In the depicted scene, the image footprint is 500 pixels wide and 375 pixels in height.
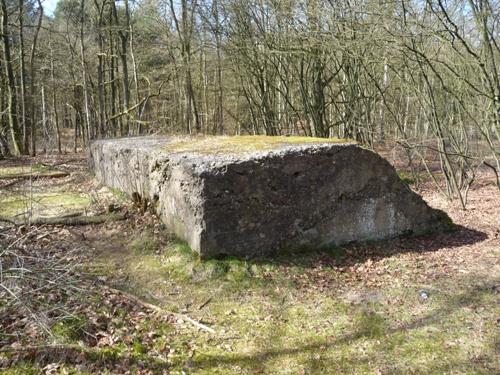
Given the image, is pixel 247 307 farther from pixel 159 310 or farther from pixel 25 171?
pixel 25 171

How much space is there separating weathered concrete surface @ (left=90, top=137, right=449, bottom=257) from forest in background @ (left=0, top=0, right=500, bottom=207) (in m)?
1.59

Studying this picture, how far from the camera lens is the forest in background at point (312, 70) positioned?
7.58m

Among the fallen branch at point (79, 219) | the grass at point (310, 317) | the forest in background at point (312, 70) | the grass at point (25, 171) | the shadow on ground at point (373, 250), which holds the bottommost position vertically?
the grass at point (310, 317)

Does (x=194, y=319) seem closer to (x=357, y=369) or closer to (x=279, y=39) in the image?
(x=357, y=369)

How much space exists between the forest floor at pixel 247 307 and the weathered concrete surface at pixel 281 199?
0.24 m

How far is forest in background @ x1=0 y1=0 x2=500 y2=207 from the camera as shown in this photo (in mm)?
7578

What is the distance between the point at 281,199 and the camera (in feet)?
18.8

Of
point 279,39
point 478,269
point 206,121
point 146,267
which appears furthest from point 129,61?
point 478,269

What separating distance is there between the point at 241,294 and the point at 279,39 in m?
9.44

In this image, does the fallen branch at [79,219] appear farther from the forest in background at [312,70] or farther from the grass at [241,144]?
the forest in background at [312,70]

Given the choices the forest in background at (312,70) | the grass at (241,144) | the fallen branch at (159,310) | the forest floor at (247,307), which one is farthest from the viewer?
the forest in background at (312,70)

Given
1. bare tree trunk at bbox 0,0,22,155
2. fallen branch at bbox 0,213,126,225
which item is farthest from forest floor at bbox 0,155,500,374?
bare tree trunk at bbox 0,0,22,155

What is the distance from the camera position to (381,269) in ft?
18.0

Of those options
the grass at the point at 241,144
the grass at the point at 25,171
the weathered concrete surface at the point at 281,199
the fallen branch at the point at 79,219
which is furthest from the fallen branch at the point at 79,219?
the grass at the point at 25,171
